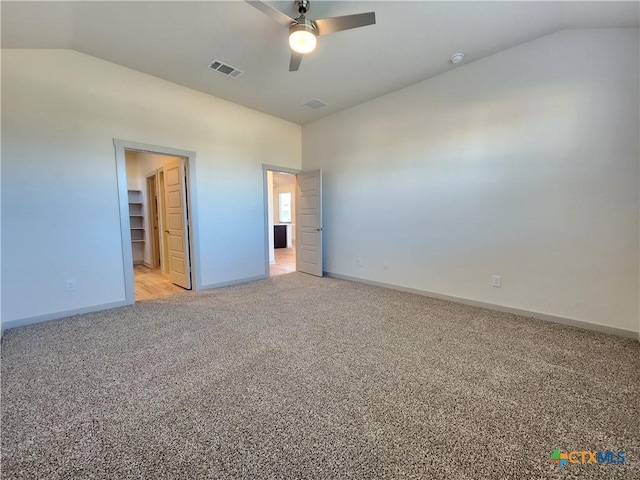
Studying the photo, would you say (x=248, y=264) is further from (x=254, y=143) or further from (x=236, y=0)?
(x=236, y=0)

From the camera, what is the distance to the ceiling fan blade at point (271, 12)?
1.85 m

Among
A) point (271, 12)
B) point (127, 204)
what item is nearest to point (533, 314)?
point (271, 12)

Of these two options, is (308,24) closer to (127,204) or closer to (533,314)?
(127,204)

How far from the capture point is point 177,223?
443cm

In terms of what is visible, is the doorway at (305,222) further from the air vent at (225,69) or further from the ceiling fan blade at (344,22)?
the ceiling fan blade at (344,22)

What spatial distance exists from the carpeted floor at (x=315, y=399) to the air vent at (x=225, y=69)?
305 centimetres

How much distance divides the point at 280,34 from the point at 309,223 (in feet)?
10.3

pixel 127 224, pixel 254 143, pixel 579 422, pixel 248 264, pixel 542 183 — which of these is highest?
pixel 254 143

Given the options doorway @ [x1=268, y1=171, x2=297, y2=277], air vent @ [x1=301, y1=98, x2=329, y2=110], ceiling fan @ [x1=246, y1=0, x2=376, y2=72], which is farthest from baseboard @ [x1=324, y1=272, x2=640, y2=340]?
doorway @ [x1=268, y1=171, x2=297, y2=277]

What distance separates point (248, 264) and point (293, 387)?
3214 millimetres

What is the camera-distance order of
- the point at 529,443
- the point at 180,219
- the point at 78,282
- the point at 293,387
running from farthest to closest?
the point at 180,219 < the point at 78,282 < the point at 293,387 < the point at 529,443

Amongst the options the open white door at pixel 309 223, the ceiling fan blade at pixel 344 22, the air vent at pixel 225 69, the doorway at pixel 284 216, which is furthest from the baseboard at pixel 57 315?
the doorway at pixel 284 216

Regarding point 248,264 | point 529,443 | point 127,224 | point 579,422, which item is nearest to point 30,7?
point 127,224

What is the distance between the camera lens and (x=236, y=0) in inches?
87.4
